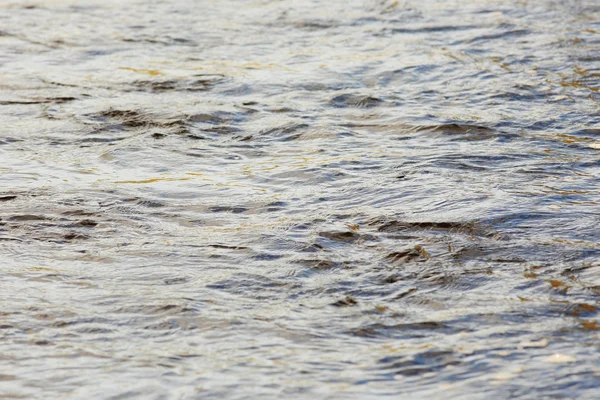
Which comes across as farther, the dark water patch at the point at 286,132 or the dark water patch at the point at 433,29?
the dark water patch at the point at 433,29

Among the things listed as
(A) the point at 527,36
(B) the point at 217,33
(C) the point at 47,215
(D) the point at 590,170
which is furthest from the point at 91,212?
(A) the point at 527,36

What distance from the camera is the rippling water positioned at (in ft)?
10.8

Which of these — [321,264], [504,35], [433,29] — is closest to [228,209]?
[321,264]

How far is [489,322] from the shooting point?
3.54 metres

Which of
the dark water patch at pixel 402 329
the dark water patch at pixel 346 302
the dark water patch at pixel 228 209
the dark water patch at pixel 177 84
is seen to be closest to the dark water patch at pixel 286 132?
the dark water patch at pixel 177 84

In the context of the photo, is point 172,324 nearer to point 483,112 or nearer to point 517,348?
point 517,348

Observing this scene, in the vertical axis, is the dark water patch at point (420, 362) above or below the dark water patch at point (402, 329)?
below

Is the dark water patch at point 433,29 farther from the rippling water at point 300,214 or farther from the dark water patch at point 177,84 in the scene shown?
the dark water patch at point 177,84

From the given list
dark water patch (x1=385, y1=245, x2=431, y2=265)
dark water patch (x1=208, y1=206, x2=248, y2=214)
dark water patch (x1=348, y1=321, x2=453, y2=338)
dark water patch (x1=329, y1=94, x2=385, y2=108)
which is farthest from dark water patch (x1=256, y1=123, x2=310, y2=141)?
dark water patch (x1=348, y1=321, x2=453, y2=338)

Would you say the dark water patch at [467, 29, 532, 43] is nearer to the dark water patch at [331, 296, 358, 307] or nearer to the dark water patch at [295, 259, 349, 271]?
the dark water patch at [295, 259, 349, 271]

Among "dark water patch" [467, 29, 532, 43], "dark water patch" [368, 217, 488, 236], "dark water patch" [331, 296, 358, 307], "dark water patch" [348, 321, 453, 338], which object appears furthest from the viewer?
"dark water patch" [467, 29, 532, 43]

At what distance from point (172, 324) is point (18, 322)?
0.54 meters

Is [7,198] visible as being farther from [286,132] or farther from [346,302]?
[346,302]

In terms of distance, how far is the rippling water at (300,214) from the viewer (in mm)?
3301
